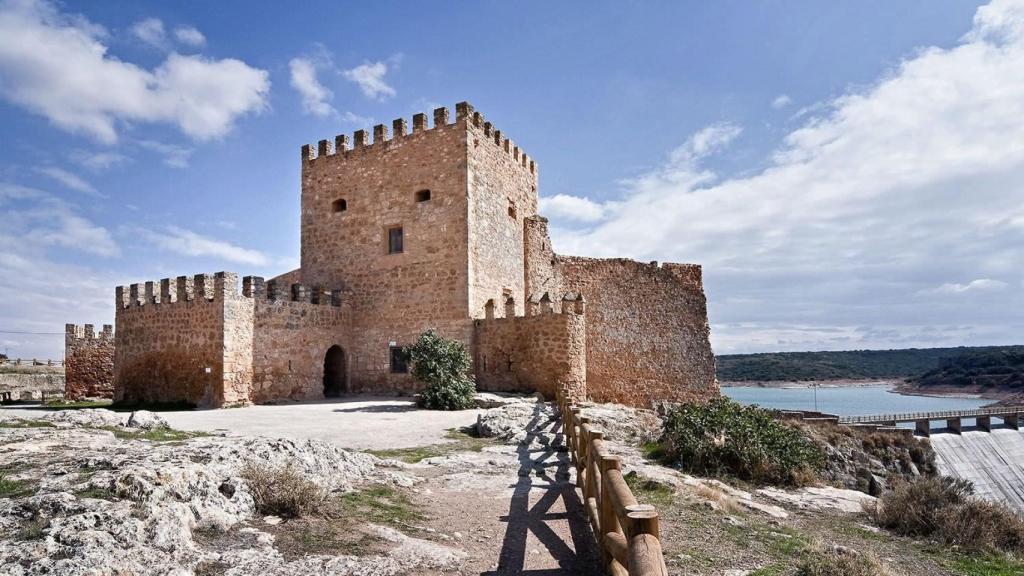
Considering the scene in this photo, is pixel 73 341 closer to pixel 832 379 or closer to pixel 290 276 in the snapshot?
pixel 290 276

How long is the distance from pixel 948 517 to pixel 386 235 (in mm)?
16169

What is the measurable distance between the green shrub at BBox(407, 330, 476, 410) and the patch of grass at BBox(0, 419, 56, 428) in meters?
7.65

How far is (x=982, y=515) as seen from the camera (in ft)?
22.5

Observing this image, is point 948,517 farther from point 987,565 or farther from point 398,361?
point 398,361

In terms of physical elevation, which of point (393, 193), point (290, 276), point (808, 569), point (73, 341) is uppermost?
point (393, 193)

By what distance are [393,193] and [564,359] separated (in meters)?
7.80

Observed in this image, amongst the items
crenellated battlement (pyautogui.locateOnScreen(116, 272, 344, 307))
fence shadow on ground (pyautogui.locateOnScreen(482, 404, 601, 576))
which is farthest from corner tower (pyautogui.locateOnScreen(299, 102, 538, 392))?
fence shadow on ground (pyautogui.locateOnScreen(482, 404, 601, 576))

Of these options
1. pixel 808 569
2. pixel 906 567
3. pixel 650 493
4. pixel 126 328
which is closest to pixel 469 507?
pixel 650 493

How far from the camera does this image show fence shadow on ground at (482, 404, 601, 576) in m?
4.41

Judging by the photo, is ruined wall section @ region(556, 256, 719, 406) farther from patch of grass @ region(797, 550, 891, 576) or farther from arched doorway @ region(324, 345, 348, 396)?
patch of grass @ region(797, 550, 891, 576)

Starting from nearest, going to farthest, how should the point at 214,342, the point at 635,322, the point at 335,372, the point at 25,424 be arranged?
the point at 25,424, the point at 214,342, the point at 335,372, the point at 635,322

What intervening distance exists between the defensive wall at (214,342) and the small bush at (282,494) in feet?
38.5

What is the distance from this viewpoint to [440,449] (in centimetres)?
902

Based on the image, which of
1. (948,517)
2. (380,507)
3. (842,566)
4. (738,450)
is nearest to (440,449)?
(380,507)
